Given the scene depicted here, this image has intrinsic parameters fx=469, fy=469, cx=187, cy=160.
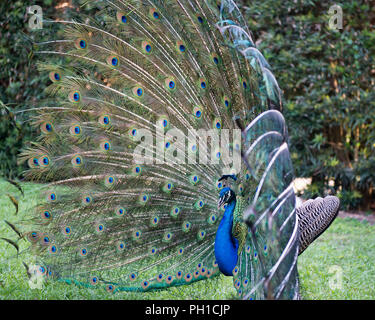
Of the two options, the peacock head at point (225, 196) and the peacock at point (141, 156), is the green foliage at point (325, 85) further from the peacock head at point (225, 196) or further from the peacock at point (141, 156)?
the peacock head at point (225, 196)

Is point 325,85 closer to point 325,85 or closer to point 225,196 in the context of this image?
point 325,85

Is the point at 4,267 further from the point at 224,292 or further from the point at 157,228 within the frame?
the point at 224,292

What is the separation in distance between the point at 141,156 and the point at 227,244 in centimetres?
86

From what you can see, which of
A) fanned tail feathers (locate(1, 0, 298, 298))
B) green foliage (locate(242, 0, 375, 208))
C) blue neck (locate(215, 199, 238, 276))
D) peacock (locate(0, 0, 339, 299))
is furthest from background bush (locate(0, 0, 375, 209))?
blue neck (locate(215, 199, 238, 276))

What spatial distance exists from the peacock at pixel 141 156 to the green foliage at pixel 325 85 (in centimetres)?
297

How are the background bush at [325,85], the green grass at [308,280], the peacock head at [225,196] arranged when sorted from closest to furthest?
the peacock head at [225,196] → the green grass at [308,280] → the background bush at [325,85]

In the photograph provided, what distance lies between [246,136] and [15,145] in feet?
20.3

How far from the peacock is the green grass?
28 centimetres

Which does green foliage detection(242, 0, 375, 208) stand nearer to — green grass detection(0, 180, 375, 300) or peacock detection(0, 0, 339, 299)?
green grass detection(0, 180, 375, 300)

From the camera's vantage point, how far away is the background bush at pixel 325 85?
5.97 meters

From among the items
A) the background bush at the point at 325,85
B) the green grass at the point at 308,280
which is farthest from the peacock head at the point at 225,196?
the background bush at the point at 325,85

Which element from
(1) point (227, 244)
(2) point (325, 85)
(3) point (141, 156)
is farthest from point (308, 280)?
(2) point (325, 85)

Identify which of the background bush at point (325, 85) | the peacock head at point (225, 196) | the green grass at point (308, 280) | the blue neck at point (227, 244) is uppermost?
the background bush at point (325, 85)

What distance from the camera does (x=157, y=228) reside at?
3.30m
